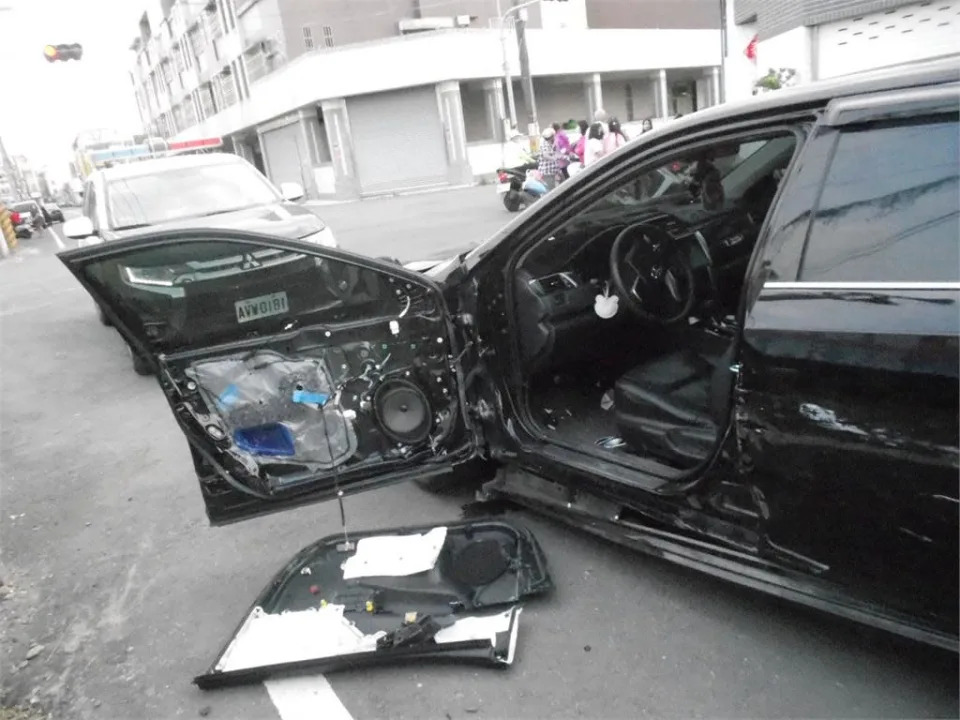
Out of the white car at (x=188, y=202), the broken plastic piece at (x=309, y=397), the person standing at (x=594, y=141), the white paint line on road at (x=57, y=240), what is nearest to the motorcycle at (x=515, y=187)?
the person standing at (x=594, y=141)

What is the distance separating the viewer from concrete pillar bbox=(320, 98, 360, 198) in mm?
28297

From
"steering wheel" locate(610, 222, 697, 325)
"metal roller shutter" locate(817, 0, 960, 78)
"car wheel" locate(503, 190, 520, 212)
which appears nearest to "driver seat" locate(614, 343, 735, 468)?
"steering wheel" locate(610, 222, 697, 325)

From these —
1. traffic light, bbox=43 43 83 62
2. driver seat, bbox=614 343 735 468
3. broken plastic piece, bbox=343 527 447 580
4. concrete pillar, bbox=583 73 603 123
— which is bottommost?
broken plastic piece, bbox=343 527 447 580

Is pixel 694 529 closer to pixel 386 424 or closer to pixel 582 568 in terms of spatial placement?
pixel 582 568

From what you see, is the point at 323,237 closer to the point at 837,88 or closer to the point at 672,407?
the point at 672,407

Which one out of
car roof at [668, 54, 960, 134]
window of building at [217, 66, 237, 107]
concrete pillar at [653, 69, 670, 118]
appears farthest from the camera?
window of building at [217, 66, 237, 107]

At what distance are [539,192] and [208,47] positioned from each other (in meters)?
36.7

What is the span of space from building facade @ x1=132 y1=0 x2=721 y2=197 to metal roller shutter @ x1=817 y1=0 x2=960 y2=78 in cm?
867

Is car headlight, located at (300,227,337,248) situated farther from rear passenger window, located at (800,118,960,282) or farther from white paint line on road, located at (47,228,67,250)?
white paint line on road, located at (47,228,67,250)

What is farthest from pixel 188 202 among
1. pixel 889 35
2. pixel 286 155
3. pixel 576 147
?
pixel 286 155

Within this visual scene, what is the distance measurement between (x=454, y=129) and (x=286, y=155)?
36.7 feet

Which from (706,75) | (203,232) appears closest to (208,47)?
(706,75)

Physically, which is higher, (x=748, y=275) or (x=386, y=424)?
(x=748, y=275)

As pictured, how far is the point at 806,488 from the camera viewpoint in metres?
2.00
